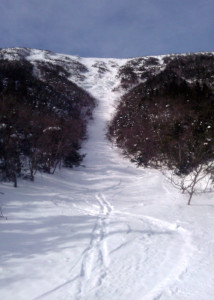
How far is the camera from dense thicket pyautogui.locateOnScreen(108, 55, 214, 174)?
9800 mm

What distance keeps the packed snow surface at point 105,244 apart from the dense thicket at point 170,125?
1549mm

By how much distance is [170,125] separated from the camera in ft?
Answer: 43.4

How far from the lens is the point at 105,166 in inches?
593

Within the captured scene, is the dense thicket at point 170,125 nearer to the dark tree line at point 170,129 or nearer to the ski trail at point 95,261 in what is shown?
the dark tree line at point 170,129

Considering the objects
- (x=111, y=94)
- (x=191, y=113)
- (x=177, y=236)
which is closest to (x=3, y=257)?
(x=177, y=236)

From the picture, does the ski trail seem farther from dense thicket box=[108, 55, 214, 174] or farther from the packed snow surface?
dense thicket box=[108, 55, 214, 174]

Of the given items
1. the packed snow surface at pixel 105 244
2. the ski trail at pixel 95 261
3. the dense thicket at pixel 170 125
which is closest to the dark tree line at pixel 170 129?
the dense thicket at pixel 170 125

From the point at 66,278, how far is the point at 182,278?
178 centimetres

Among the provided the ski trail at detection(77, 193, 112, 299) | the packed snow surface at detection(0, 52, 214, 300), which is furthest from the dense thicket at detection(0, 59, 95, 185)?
the ski trail at detection(77, 193, 112, 299)

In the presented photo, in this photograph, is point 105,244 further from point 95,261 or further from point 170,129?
point 170,129

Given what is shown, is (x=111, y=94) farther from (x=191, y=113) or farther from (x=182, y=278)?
(x=182, y=278)

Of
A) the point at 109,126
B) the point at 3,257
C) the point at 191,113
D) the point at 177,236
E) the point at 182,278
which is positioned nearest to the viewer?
the point at 182,278

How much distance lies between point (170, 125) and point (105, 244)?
968cm

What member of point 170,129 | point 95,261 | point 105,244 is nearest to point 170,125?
point 170,129
